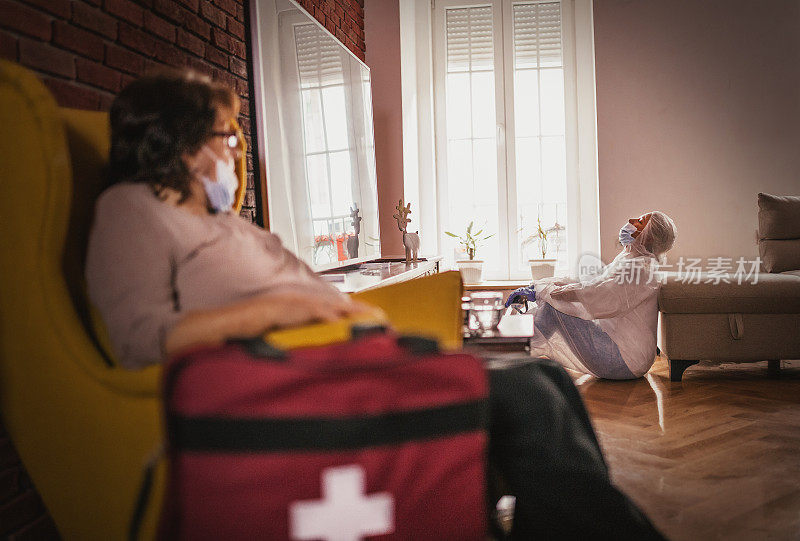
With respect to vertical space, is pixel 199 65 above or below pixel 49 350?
above

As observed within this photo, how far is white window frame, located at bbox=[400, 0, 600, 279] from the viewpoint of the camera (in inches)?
182

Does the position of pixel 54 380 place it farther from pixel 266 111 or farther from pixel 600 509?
pixel 266 111

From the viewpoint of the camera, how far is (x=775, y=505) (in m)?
1.64

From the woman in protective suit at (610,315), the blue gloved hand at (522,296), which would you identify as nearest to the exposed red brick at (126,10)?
the blue gloved hand at (522,296)

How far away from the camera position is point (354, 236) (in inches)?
126

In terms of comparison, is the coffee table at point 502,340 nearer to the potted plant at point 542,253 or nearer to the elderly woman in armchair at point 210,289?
the elderly woman in armchair at point 210,289

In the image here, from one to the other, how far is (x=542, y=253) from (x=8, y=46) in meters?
3.88

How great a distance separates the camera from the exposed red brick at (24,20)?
1.25 m

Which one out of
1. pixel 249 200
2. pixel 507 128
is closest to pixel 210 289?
pixel 249 200

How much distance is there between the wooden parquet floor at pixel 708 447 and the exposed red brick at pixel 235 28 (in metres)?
1.92

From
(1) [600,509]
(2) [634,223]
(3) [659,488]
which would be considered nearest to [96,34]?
(1) [600,509]

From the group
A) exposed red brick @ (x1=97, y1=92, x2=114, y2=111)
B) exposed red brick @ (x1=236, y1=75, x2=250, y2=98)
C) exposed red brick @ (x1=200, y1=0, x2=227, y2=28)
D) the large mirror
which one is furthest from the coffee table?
exposed red brick @ (x1=200, y1=0, x2=227, y2=28)

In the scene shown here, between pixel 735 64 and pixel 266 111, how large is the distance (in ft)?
11.8

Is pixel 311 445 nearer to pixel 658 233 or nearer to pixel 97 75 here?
pixel 97 75
